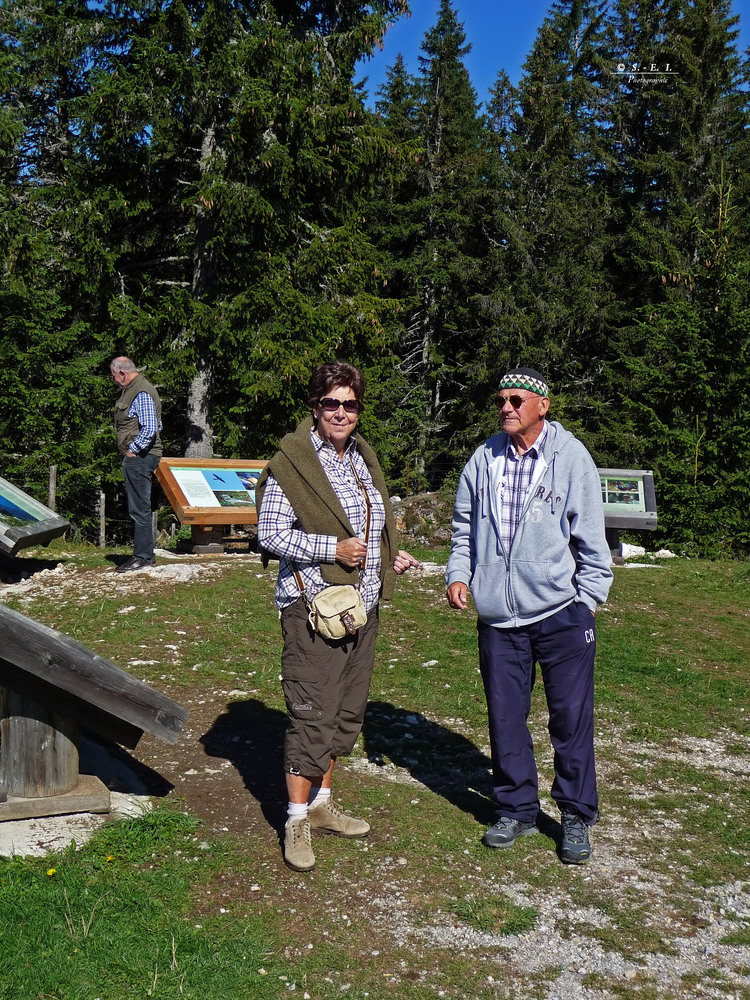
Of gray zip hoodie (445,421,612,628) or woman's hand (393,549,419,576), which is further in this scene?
woman's hand (393,549,419,576)

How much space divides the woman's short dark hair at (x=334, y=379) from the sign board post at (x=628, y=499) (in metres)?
9.10

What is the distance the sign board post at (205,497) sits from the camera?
1155 centimetres

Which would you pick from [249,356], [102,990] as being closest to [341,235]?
[249,356]

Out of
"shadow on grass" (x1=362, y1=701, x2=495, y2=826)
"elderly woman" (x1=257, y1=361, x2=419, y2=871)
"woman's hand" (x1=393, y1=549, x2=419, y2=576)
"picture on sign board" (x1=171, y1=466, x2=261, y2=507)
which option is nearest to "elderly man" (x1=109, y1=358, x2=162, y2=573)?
"picture on sign board" (x1=171, y1=466, x2=261, y2=507)

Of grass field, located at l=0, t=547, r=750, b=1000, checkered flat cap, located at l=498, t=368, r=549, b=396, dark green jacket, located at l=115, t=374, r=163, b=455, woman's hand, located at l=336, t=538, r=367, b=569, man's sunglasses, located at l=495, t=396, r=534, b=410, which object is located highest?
dark green jacket, located at l=115, t=374, r=163, b=455

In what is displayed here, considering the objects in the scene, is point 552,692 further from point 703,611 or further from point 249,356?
point 249,356

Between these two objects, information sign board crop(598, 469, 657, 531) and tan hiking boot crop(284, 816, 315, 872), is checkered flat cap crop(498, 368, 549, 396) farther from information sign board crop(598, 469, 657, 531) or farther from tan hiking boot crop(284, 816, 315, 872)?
information sign board crop(598, 469, 657, 531)

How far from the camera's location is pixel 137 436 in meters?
9.57

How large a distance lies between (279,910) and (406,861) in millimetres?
708

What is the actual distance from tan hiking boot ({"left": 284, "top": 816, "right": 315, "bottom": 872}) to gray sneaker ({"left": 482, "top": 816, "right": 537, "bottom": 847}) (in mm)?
849

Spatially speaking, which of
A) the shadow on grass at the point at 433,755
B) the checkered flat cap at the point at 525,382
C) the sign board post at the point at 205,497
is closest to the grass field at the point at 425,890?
the shadow on grass at the point at 433,755

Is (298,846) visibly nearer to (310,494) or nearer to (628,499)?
(310,494)

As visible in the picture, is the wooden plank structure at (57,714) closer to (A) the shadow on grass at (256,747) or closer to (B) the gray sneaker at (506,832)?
(A) the shadow on grass at (256,747)

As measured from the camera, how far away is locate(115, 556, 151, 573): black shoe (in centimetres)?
984
